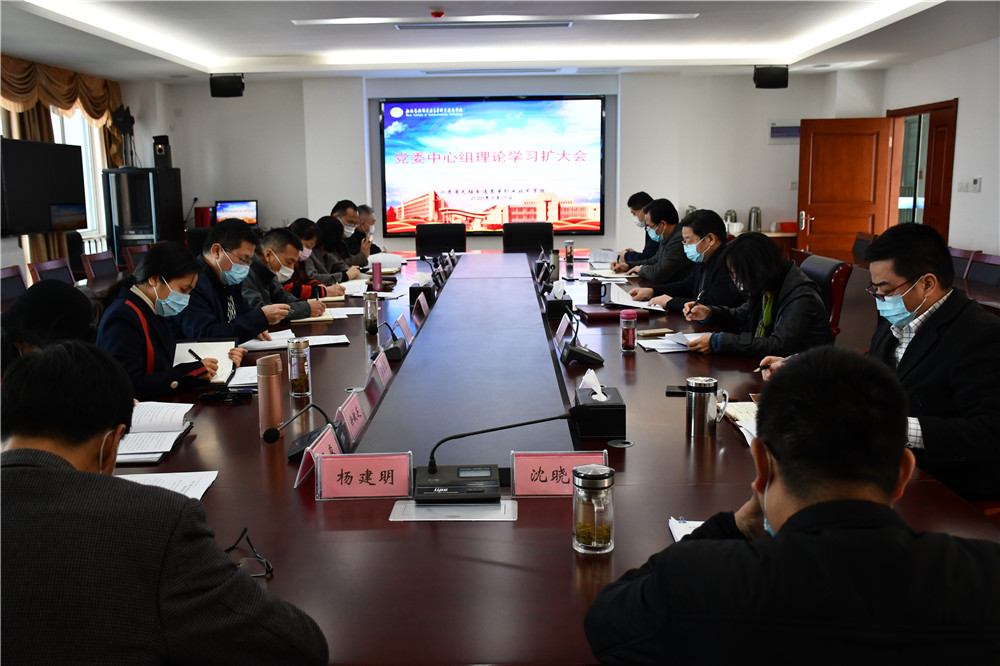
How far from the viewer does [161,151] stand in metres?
8.31

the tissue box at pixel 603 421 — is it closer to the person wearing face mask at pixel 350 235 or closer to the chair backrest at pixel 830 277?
the chair backrest at pixel 830 277

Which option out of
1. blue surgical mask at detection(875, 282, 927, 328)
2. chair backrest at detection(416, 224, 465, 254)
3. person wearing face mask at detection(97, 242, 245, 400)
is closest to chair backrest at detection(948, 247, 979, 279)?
blue surgical mask at detection(875, 282, 927, 328)

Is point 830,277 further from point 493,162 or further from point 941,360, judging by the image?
point 493,162

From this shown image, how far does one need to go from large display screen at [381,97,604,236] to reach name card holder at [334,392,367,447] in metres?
7.31

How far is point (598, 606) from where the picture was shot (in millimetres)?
955

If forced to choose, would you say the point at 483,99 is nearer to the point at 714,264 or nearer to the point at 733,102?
the point at 733,102

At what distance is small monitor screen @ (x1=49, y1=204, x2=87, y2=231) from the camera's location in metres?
7.08

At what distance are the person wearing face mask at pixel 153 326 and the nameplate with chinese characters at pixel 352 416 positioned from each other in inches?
30.3

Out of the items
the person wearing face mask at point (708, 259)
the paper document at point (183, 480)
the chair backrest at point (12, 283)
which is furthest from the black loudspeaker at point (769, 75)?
the paper document at point (183, 480)

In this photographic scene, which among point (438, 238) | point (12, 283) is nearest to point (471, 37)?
point (438, 238)

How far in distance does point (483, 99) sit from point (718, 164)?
8.93ft

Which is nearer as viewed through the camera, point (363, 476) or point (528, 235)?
point (363, 476)

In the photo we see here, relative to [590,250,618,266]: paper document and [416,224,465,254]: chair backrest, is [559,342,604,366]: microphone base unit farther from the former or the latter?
[416,224,465,254]: chair backrest

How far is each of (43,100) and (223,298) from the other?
4.94m
